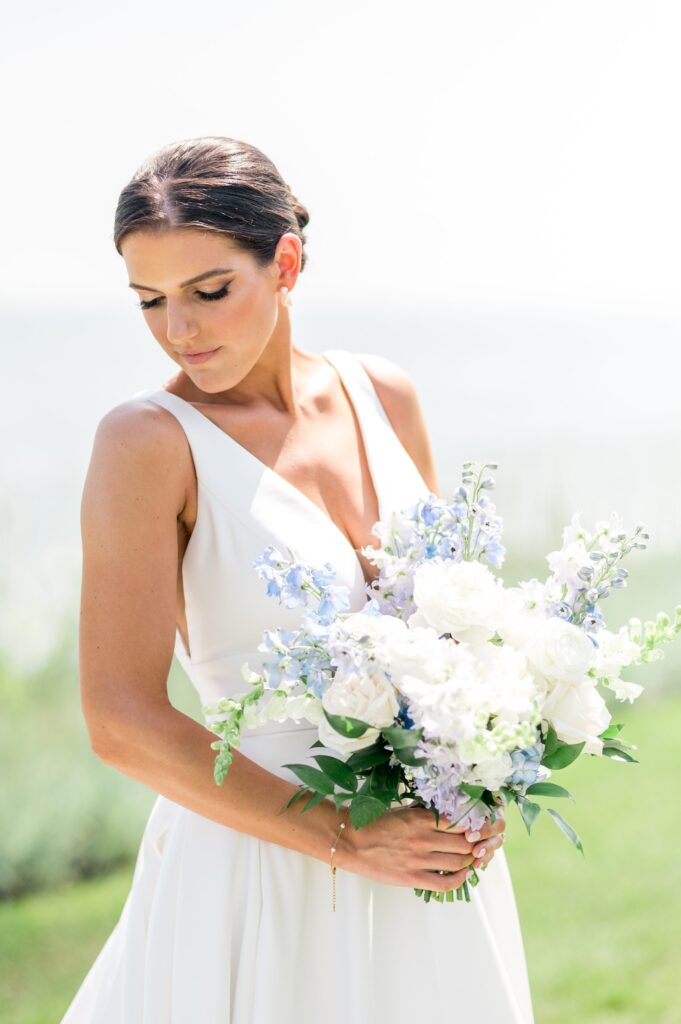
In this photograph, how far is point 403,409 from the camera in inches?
86.1

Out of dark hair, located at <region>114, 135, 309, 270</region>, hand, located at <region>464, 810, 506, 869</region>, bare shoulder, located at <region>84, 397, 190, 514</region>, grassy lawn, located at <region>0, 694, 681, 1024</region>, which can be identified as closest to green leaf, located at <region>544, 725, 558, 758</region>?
hand, located at <region>464, 810, 506, 869</region>

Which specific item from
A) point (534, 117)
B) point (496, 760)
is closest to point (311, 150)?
point (534, 117)

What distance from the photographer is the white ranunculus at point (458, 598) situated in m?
1.41

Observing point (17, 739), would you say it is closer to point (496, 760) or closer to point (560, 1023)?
point (560, 1023)

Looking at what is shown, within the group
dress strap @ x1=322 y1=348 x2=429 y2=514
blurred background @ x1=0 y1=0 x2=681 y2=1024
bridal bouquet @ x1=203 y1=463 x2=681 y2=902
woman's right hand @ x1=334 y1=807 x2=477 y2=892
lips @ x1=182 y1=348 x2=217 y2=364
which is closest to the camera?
bridal bouquet @ x1=203 y1=463 x2=681 y2=902

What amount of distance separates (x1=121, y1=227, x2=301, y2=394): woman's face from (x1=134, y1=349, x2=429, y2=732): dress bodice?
0.09m

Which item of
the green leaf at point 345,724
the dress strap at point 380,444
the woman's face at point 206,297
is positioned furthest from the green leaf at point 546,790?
the woman's face at point 206,297

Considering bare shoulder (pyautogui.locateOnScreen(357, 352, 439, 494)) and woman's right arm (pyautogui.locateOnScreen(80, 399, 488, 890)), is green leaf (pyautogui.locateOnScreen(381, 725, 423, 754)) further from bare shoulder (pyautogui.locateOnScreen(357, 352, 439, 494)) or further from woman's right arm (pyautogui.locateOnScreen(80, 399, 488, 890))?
bare shoulder (pyautogui.locateOnScreen(357, 352, 439, 494))

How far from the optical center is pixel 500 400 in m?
5.05

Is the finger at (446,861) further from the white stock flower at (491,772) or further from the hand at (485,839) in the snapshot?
the white stock flower at (491,772)

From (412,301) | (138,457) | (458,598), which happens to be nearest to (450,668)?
(458,598)

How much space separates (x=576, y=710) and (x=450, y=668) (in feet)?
0.76

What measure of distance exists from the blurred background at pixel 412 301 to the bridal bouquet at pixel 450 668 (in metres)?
2.96

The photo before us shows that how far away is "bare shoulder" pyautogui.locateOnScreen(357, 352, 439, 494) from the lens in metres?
2.17
